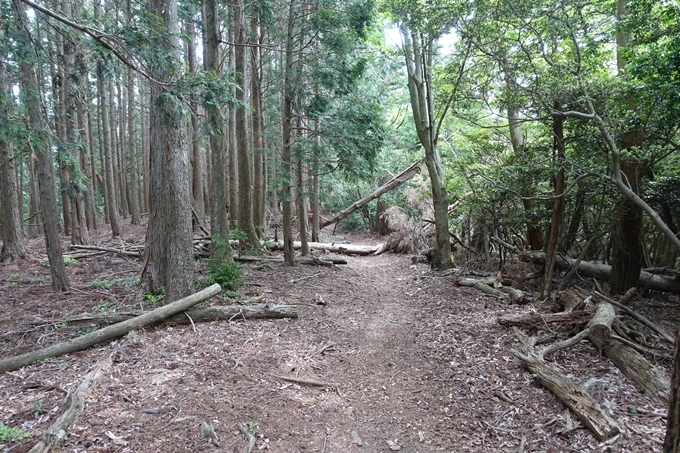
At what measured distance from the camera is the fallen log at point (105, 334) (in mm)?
4875

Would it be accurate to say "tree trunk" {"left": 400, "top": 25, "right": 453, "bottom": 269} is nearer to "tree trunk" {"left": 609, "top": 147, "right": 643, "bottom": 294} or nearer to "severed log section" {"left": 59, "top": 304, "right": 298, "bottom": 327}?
"tree trunk" {"left": 609, "top": 147, "right": 643, "bottom": 294}

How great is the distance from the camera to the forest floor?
3.62 meters

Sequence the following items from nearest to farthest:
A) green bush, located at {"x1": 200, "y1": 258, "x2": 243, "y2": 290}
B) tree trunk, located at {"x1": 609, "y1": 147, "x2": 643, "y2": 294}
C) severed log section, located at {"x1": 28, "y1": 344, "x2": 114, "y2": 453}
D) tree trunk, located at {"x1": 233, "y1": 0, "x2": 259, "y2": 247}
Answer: severed log section, located at {"x1": 28, "y1": 344, "x2": 114, "y2": 453}
tree trunk, located at {"x1": 609, "y1": 147, "x2": 643, "y2": 294}
green bush, located at {"x1": 200, "y1": 258, "x2": 243, "y2": 290}
tree trunk, located at {"x1": 233, "y1": 0, "x2": 259, "y2": 247}

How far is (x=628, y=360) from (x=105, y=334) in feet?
22.9

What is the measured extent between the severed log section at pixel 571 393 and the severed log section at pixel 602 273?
3977mm

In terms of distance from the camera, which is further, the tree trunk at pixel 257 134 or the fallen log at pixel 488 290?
the tree trunk at pixel 257 134

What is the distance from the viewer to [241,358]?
5.24m

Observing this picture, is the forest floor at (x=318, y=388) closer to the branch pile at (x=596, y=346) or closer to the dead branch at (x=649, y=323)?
the branch pile at (x=596, y=346)

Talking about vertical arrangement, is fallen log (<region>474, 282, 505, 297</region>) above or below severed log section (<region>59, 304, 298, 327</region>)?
below

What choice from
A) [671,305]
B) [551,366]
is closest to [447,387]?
[551,366]

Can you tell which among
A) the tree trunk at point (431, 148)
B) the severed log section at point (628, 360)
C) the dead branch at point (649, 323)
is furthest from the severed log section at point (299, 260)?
the severed log section at point (628, 360)

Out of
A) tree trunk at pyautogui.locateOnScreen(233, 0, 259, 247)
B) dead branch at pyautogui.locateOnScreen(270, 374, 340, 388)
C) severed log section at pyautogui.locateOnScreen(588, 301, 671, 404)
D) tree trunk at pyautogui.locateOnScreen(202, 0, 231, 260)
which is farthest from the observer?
tree trunk at pyautogui.locateOnScreen(233, 0, 259, 247)

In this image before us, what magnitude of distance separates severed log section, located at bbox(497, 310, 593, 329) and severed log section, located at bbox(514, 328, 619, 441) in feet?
2.00

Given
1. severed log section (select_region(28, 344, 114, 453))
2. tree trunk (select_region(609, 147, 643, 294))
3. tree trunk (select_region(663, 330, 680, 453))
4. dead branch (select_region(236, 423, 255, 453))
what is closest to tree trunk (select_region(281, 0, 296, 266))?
severed log section (select_region(28, 344, 114, 453))
